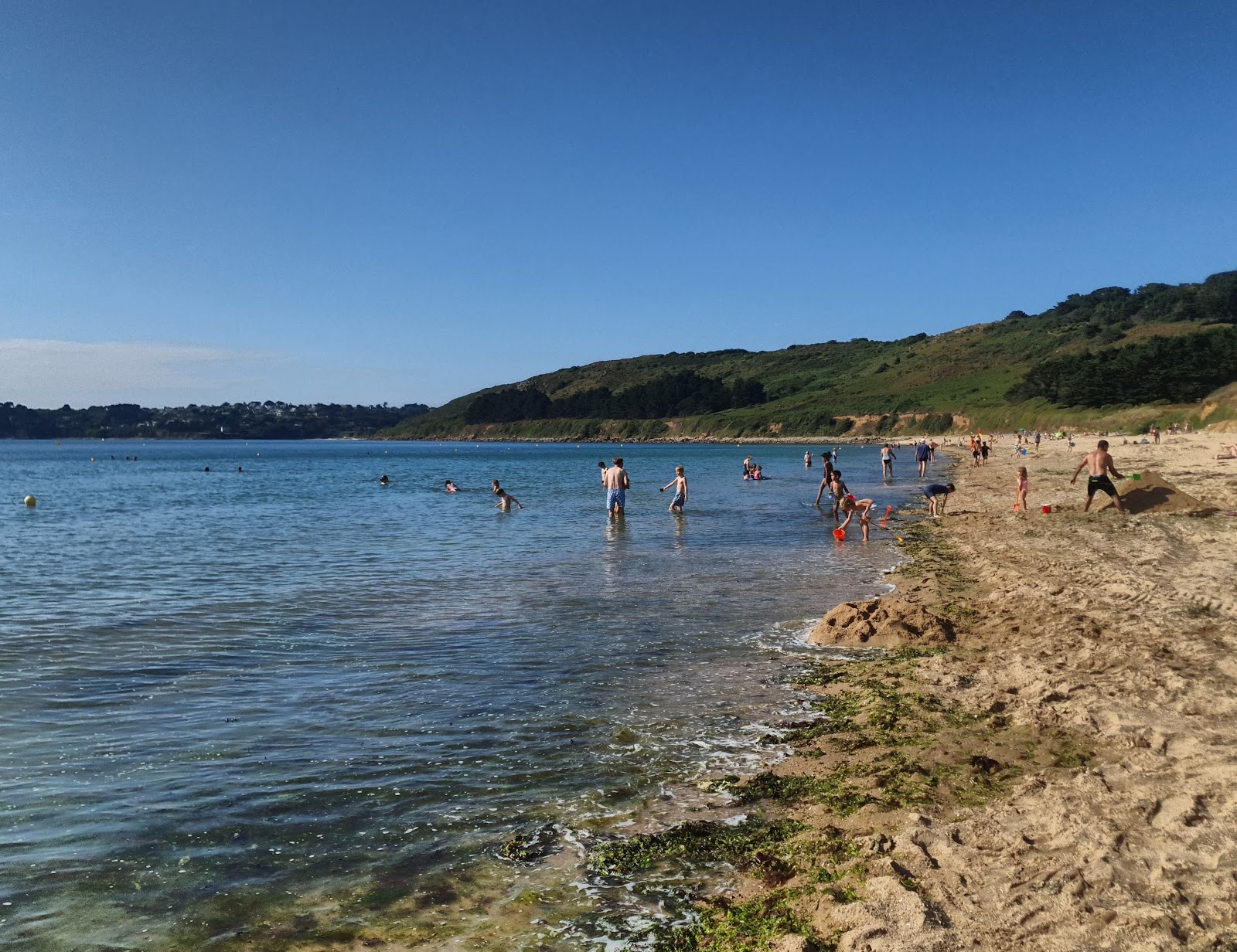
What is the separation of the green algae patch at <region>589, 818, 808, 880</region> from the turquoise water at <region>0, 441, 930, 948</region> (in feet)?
1.87

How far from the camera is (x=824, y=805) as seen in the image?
5.61 meters

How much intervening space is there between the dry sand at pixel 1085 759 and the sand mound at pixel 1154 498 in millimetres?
5906

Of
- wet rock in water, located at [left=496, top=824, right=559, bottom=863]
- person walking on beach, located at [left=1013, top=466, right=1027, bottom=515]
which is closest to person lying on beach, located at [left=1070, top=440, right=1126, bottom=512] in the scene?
person walking on beach, located at [left=1013, top=466, right=1027, bottom=515]

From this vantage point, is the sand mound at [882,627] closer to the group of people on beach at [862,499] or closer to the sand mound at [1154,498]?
the group of people on beach at [862,499]

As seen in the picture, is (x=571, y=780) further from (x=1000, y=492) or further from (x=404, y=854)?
(x=1000, y=492)

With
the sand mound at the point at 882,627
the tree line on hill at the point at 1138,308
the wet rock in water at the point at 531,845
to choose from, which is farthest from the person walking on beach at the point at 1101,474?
the tree line on hill at the point at 1138,308

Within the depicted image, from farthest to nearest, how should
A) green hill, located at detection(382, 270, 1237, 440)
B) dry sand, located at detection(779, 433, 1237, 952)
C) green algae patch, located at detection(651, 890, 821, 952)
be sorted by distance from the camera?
green hill, located at detection(382, 270, 1237, 440) < green algae patch, located at detection(651, 890, 821, 952) < dry sand, located at detection(779, 433, 1237, 952)

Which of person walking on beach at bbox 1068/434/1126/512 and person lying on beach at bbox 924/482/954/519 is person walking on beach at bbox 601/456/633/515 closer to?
person lying on beach at bbox 924/482/954/519

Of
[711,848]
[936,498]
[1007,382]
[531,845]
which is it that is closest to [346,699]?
[531,845]

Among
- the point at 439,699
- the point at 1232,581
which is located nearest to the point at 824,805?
the point at 439,699

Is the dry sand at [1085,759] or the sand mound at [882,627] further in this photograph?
the sand mound at [882,627]

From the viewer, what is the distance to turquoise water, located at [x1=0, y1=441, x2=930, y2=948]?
5.23 m

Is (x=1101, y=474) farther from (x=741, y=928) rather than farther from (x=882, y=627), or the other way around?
(x=741, y=928)

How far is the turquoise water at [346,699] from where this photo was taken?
5227mm
